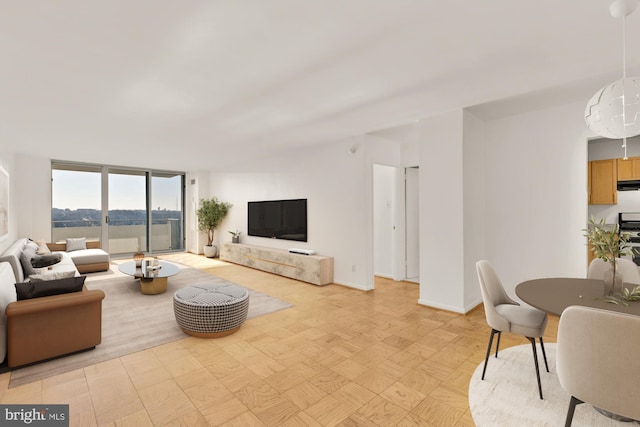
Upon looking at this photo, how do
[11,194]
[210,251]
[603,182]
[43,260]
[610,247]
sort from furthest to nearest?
[210,251], [11,194], [43,260], [603,182], [610,247]

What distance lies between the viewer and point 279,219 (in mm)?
6656

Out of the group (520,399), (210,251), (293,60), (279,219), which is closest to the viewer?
(520,399)

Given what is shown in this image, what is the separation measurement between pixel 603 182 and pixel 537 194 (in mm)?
997

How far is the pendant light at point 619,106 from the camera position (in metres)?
1.84

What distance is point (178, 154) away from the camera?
6711 millimetres

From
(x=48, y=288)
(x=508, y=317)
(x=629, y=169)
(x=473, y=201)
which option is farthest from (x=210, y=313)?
(x=629, y=169)

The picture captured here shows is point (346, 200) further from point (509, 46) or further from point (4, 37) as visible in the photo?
point (4, 37)

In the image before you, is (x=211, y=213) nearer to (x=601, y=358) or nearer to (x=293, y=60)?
(x=293, y=60)

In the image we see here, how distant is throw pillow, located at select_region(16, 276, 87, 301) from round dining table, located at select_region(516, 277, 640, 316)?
3838 millimetres

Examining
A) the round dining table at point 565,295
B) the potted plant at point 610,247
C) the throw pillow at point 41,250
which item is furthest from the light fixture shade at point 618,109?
the throw pillow at point 41,250

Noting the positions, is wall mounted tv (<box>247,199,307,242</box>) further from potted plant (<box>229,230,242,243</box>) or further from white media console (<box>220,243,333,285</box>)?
potted plant (<box>229,230,242,243</box>)

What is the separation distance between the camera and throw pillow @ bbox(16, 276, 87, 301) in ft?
8.75

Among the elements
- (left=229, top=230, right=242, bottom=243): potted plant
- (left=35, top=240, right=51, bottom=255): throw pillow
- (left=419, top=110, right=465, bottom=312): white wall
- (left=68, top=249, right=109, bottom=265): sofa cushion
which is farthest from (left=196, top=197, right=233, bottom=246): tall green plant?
(left=419, top=110, right=465, bottom=312): white wall

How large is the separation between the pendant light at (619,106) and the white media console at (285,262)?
4039 mm
